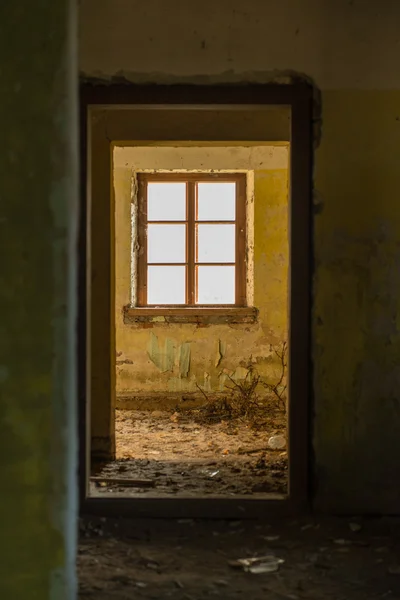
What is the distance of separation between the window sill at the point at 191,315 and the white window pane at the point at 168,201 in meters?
0.95

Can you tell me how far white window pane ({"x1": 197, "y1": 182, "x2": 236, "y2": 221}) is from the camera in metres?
6.65

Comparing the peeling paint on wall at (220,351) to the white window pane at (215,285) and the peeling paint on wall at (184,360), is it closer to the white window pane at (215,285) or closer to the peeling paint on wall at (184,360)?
the peeling paint on wall at (184,360)

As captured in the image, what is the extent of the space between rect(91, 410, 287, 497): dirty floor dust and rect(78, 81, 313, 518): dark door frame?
1.10 feet

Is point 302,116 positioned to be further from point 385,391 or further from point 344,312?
point 385,391

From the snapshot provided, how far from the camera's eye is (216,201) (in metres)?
6.67

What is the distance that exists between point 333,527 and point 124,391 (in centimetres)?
367

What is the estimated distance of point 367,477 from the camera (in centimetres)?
307

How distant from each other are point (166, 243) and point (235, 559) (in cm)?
432

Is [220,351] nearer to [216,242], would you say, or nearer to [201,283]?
[201,283]

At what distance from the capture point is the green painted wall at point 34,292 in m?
1.46

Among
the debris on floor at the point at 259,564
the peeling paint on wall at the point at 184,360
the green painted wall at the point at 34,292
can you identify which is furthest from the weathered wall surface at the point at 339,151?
the peeling paint on wall at the point at 184,360

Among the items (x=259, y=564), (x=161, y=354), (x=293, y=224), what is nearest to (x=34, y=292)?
(x=259, y=564)

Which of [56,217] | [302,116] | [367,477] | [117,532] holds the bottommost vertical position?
[117,532]

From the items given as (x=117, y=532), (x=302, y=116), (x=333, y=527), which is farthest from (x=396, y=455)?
(x=302, y=116)
